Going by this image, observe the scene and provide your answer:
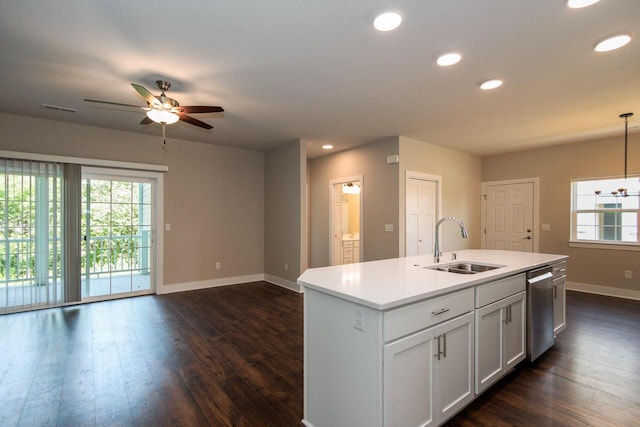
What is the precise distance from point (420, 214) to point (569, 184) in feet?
8.96

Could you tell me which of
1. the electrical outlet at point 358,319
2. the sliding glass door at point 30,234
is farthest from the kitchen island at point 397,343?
the sliding glass door at point 30,234

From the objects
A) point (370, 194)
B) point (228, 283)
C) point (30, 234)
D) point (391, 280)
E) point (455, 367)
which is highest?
point (370, 194)

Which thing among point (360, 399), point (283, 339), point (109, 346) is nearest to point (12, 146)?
point (109, 346)

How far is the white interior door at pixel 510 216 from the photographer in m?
5.88

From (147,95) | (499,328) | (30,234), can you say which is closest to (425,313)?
(499,328)

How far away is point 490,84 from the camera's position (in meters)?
2.98

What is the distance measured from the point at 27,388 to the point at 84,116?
331 centimetres

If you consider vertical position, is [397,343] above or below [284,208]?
below

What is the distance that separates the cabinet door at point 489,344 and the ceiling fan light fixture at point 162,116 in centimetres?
319

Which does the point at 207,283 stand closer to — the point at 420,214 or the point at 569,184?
the point at 420,214

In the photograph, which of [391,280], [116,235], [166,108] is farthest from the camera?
[116,235]

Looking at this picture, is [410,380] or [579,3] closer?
[410,380]

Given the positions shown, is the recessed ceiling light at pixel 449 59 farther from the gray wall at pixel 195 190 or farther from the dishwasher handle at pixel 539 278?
the gray wall at pixel 195 190

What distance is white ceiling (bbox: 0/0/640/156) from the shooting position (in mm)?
1965
